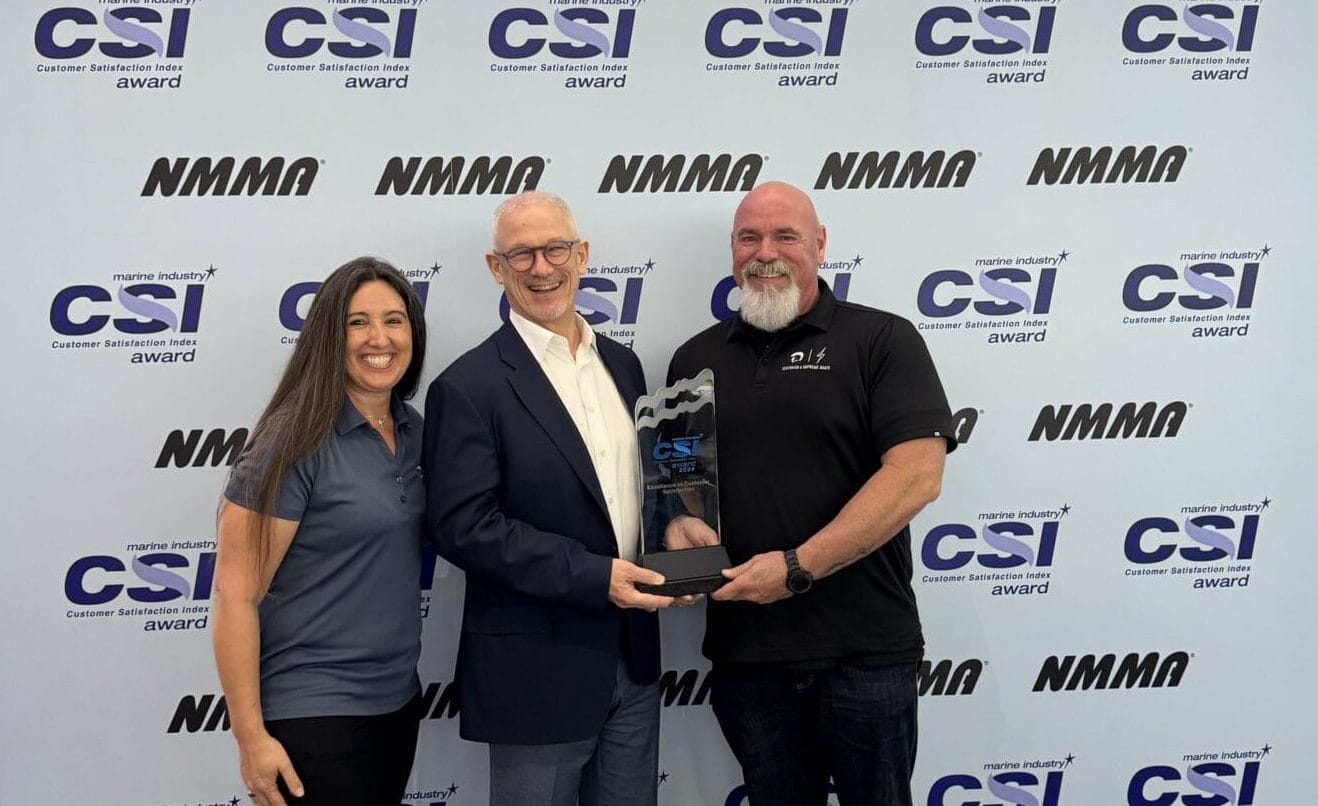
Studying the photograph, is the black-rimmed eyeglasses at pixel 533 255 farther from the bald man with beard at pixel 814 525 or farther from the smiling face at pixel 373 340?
the bald man with beard at pixel 814 525

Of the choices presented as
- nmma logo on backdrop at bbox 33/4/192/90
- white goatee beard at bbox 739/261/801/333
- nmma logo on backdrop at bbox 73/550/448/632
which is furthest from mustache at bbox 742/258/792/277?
nmma logo on backdrop at bbox 33/4/192/90

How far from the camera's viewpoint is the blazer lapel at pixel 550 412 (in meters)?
1.88

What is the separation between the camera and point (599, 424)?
198cm

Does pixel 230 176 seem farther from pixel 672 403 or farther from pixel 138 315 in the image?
pixel 672 403

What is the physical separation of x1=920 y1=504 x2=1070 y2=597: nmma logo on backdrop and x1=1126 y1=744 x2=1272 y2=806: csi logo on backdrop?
699 millimetres

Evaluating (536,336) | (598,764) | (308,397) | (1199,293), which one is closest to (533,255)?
(536,336)

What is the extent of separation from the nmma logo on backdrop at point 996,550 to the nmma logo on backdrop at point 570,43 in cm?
161

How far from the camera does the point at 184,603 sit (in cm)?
244

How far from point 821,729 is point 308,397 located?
133 centimetres

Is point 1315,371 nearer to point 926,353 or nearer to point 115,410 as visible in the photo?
point 926,353

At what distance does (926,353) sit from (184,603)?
2.07 meters

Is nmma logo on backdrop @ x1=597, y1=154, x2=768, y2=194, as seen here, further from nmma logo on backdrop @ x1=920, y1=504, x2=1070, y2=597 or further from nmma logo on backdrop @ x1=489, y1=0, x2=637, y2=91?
nmma logo on backdrop @ x1=920, y1=504, x2=1070, y2=597

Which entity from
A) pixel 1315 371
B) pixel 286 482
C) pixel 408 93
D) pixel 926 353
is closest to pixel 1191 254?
pixel 1315 371

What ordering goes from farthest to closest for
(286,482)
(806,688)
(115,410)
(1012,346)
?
(1012,346) < (115,410) < (806,688) < (286,482)
